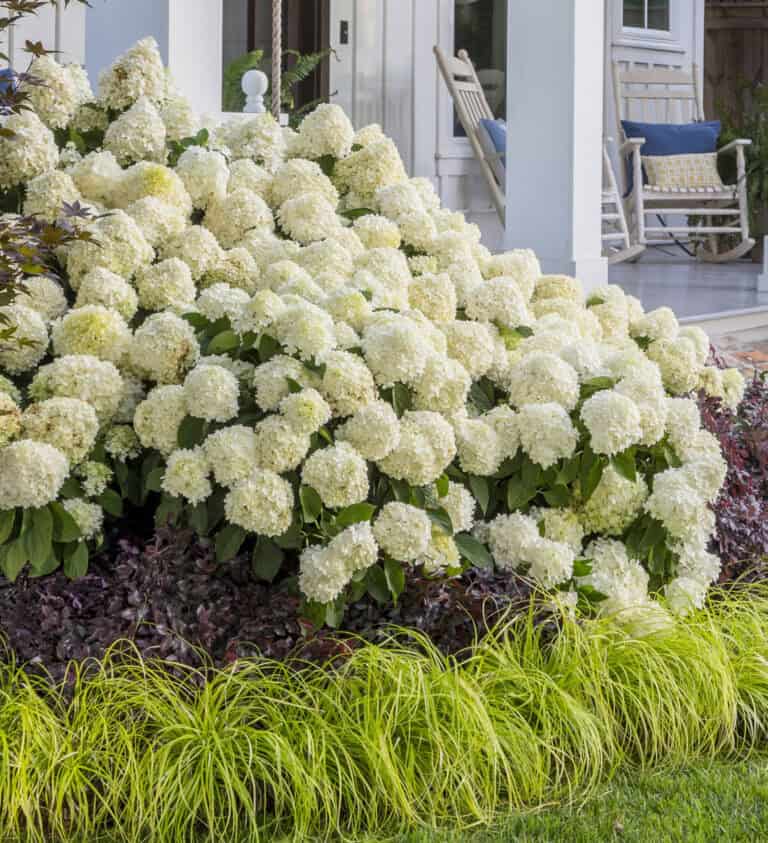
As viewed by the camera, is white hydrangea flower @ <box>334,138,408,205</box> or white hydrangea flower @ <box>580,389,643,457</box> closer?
white hydrangea flower @ <box>580,389,643,457</box>

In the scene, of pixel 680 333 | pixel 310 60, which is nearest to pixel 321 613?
pixel 680 333

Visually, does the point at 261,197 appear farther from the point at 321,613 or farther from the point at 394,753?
the point at 394,753

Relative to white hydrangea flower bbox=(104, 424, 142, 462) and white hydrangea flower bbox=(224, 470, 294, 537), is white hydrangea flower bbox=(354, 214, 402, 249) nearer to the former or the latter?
white hydrangea flower bbox=(104, 424, 142, 462)

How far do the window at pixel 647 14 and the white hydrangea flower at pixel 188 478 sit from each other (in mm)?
8537

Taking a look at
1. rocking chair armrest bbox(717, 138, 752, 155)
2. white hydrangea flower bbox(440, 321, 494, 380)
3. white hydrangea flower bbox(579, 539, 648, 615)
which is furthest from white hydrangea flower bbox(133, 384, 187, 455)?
rocking chair armrest bbox(717, 138, 752, 155)

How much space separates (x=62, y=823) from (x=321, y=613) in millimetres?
532

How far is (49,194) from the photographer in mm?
2580

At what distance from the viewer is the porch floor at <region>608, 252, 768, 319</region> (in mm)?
6094

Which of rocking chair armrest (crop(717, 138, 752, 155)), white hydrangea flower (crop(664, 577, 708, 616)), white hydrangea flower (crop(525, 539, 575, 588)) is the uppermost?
rocking chair armrest (crop(717, 138, 752, 155))

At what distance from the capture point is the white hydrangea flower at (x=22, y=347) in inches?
90.3

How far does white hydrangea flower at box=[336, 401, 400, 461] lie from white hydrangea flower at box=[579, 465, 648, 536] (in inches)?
19.7

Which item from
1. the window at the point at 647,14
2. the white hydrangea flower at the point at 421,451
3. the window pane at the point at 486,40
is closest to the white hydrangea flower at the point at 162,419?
the white hydrangea flower at the point at 421,451

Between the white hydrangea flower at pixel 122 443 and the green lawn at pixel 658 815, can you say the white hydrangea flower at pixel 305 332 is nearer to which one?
the white hydrangea flower at pixel 122 443

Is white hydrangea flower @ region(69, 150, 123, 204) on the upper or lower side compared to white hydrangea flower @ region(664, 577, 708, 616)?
upper
